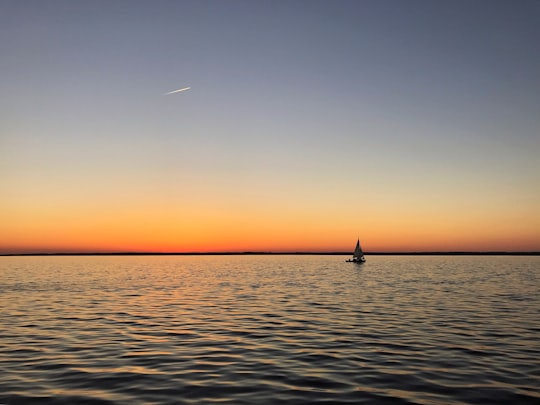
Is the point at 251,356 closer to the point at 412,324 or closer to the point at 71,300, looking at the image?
the point at 412,324

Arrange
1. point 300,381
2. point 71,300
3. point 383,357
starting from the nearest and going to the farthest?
point 300,381
point 383,357
point 71,300

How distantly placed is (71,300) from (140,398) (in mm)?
31135

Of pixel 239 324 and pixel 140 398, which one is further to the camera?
pixel 239 324

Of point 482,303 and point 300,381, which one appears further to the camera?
point 482,303

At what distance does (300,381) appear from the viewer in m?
15.5

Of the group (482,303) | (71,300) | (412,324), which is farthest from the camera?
(71,300)

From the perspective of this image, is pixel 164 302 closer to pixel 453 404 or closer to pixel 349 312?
pixel 349 312

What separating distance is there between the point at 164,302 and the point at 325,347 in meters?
22.5

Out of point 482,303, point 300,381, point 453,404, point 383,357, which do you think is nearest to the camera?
point 453,404

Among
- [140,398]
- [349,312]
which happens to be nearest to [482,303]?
[349,312]

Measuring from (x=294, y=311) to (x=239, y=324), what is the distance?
689cm

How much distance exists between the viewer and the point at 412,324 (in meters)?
27.8

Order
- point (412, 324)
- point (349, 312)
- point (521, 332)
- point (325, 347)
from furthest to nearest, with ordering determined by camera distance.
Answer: point (349, 312) → point (412, 324) → point (521, 332) → point (325, 347)

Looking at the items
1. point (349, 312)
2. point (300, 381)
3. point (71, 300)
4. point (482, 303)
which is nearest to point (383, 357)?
point (300, 381)
